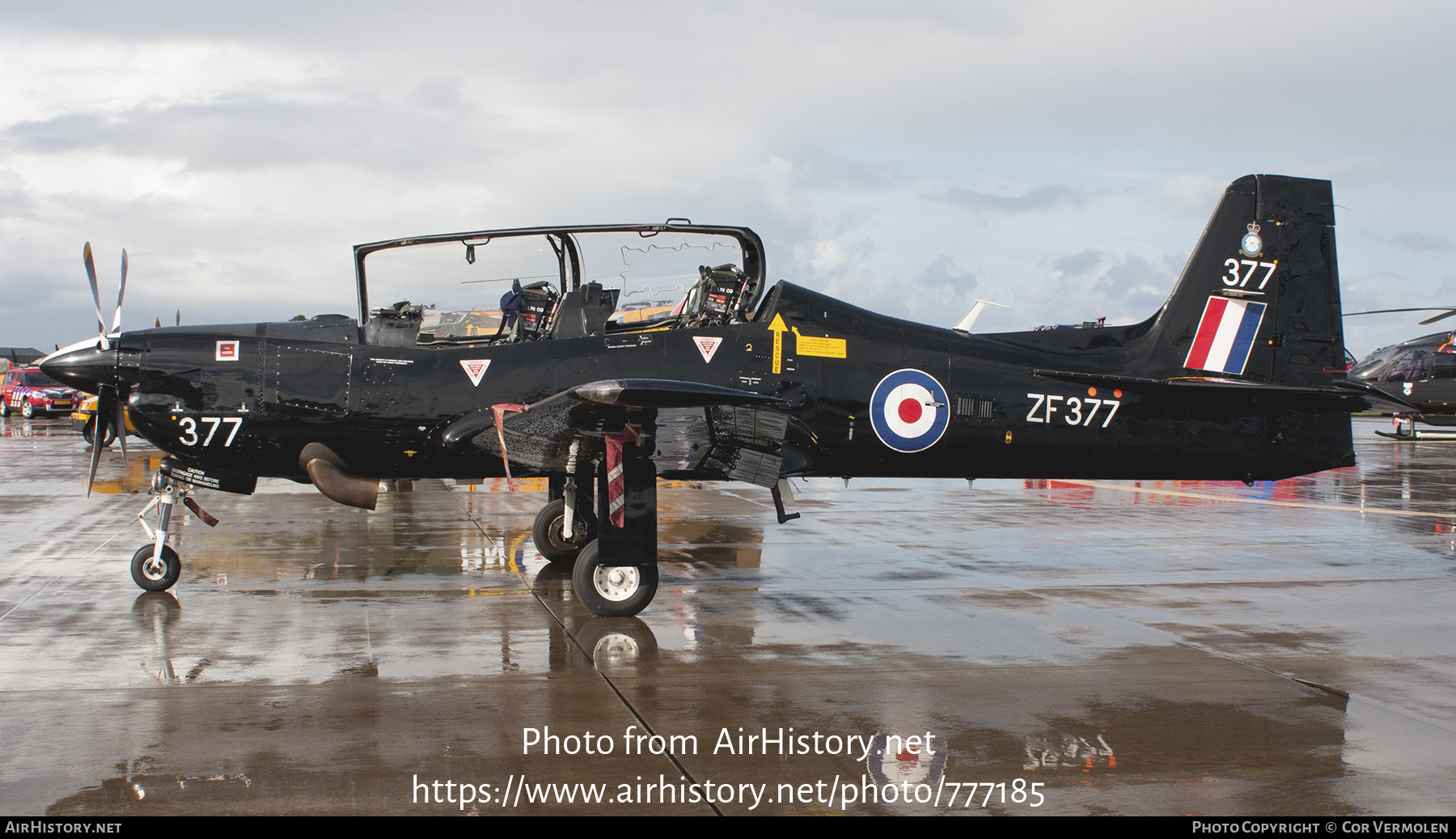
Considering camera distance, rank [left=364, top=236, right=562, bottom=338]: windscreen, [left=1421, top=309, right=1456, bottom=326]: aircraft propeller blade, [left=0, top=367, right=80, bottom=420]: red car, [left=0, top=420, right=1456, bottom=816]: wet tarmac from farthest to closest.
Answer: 1. [left=0, top=367, right=80, bottom=420]: red car
2. [left=1421, top=309, right=1456, bottom=326]: aircraft propeller blade
3. [left=364, top=236, right=562, bottom=338]: windscreen
4. [left=0, top=420, right=1456, bottom=816]: wet tarmac

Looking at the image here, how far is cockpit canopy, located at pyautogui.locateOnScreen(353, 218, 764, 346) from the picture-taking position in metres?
8.91

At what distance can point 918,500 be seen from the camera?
54.6 feet

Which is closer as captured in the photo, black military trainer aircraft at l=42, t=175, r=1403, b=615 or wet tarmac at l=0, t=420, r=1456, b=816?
wet tarmac at l=0, t=420, r=1456, b=816

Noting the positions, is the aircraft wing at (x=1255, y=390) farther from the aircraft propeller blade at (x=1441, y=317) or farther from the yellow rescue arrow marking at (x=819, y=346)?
the aircraft propeller blade at (x=1441, y=317)

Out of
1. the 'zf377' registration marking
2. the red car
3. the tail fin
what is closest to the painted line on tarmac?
the tail fin

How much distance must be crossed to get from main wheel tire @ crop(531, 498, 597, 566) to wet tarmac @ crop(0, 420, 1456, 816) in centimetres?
24

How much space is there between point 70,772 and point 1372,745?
6.04m

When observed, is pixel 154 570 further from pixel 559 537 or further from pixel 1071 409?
pixel 1071 409

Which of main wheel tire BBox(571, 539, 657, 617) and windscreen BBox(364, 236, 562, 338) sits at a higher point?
windscreen BBox(364, 236, 562, 338)

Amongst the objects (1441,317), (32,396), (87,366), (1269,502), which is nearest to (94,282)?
(87,366)

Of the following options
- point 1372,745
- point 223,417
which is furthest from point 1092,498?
point 223,417

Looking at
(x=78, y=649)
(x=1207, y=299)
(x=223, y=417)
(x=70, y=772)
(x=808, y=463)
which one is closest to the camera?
(x=70, y=772)

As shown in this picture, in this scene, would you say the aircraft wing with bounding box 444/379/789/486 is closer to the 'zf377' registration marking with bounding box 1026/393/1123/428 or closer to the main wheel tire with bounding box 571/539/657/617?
the main wheel tire with bounding box 571/539/657/617
